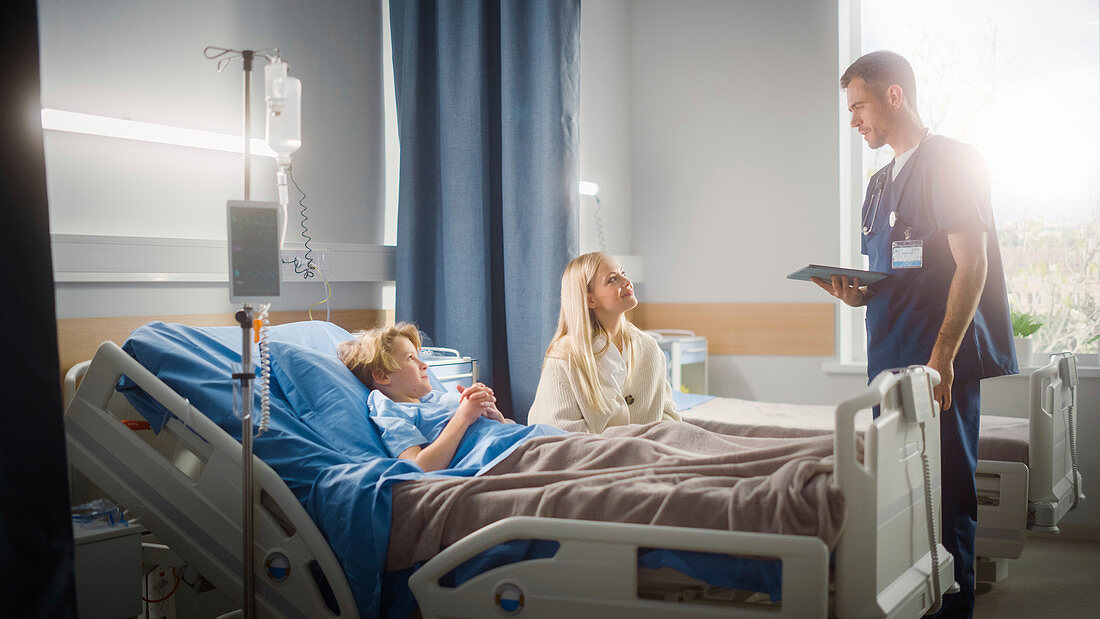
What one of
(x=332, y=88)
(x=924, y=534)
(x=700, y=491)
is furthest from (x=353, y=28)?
(x=924, y=534)

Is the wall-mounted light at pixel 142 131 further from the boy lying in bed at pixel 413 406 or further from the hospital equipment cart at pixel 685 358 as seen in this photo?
the hospital equipment cart at pixel 685 358

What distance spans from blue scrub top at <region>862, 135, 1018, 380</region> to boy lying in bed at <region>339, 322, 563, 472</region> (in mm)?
899

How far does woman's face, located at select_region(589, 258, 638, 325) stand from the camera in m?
2.59

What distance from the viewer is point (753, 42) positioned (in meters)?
4.21

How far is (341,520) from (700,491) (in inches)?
27.7

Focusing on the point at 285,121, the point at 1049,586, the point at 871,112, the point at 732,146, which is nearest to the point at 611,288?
the point at 871,112

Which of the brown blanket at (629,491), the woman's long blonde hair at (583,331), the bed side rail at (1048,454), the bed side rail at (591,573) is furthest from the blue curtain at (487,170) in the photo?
the bed side rail at (1048,454)

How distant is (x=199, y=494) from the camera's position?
181 centimetres

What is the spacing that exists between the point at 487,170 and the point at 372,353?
1.06 m

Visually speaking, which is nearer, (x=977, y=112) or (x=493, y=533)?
(x=493, y=533)

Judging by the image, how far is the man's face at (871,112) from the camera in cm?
225

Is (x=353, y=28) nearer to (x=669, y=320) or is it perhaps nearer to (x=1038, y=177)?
(x=669, y=320)

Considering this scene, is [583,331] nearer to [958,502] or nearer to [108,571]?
[958,502]

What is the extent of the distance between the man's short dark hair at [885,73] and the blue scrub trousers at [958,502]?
80cm
